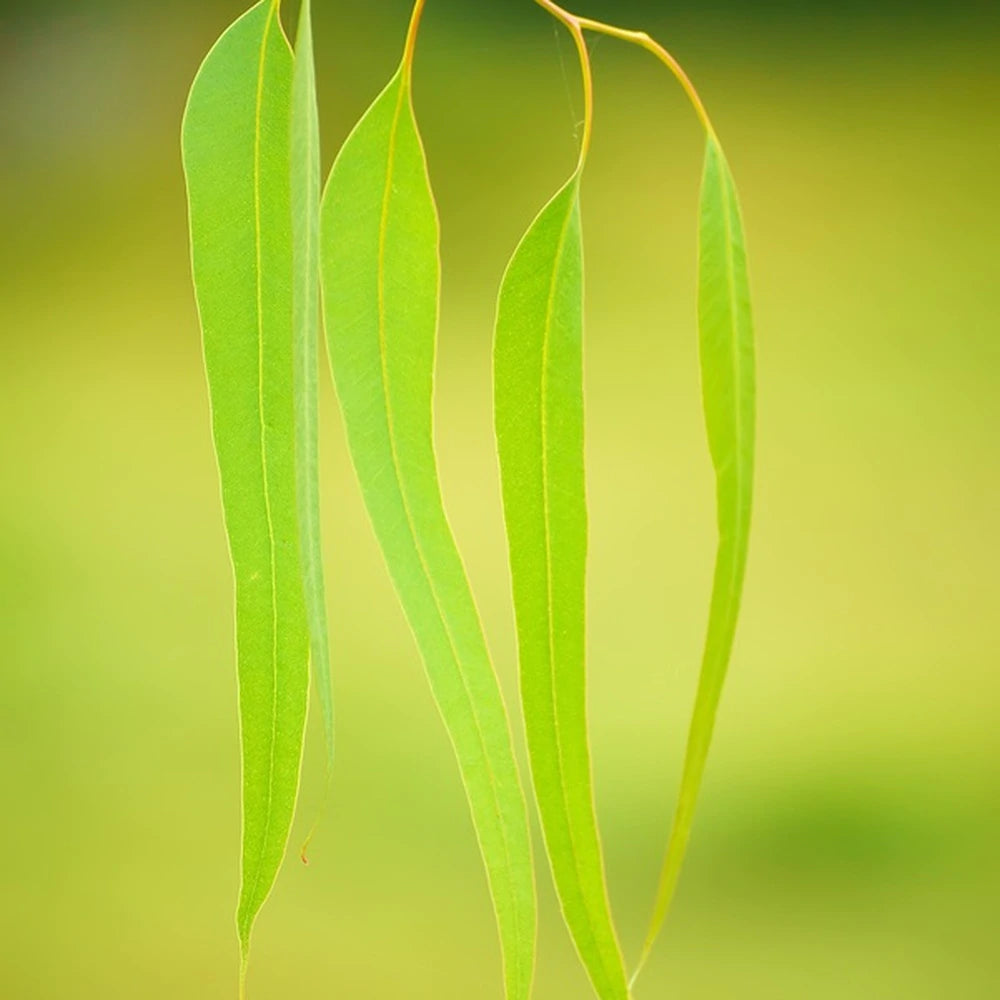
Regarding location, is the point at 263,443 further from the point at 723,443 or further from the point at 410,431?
the point at 723,443

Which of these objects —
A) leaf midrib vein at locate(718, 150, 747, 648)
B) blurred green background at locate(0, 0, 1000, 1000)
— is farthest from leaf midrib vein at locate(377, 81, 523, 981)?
blurred green background at locate(0, 0, 1000, 1000)

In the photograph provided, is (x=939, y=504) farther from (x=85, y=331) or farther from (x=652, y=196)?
(x=85, y=331)

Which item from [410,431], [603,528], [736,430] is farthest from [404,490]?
[603,528]

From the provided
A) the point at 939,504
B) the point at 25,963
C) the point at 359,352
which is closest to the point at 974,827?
the point at 939,504

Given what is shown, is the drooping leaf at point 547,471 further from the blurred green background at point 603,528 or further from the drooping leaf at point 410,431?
the blurred green background at point 603,528

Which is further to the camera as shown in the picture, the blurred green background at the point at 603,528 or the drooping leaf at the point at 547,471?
the blurred green background at the point at 603,528

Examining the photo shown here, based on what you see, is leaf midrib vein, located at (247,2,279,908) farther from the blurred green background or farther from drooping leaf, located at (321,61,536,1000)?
the blurred green background

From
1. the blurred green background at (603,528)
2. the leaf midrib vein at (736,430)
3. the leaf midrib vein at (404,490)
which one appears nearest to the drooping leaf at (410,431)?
the leaf midrib vein at (404,490)
